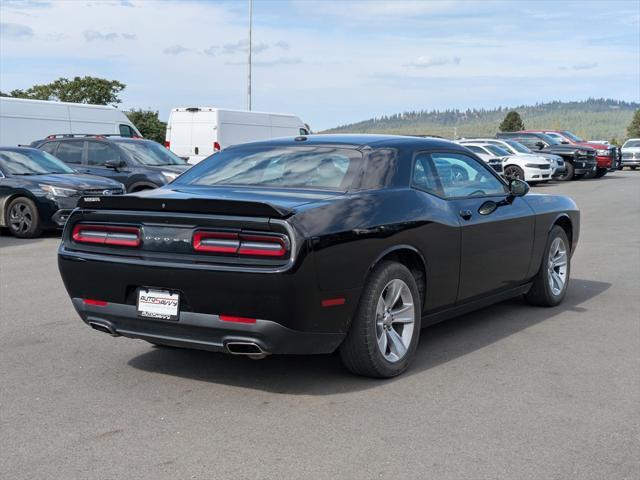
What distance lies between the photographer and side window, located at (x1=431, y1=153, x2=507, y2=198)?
6457 mm

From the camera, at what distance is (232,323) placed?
495 cm

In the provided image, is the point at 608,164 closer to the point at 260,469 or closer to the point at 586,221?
the point at 586,221

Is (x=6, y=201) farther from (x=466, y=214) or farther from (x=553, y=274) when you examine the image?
(x=466, y=214)

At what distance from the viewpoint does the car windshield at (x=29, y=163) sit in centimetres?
1464

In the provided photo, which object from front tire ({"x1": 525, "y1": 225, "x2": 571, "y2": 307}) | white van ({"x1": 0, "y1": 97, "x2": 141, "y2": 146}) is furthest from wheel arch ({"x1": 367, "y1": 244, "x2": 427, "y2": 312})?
white van ({"x1": 0, "y1": 97, "x2": 141, "y2": 146})

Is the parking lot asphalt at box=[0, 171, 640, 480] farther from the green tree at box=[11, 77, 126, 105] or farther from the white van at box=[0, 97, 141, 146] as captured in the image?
the green tree at box=[11, 77, 126, 105]

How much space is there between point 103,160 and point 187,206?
13.2m

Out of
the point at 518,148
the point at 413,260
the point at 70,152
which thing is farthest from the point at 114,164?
the point at 518,148

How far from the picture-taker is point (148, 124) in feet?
181

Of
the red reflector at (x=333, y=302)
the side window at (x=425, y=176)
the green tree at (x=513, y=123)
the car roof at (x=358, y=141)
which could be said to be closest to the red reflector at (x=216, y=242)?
the red reflector at (x=333, y=302)

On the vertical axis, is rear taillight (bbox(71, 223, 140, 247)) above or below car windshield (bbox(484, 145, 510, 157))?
above

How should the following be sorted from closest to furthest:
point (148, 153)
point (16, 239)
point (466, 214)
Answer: point (466, 214) → point (16, 239) → point (148, 153)

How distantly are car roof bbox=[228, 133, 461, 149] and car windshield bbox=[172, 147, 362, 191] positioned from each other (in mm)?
83

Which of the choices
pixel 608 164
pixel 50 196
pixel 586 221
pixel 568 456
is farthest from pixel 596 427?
pixel 608 164
